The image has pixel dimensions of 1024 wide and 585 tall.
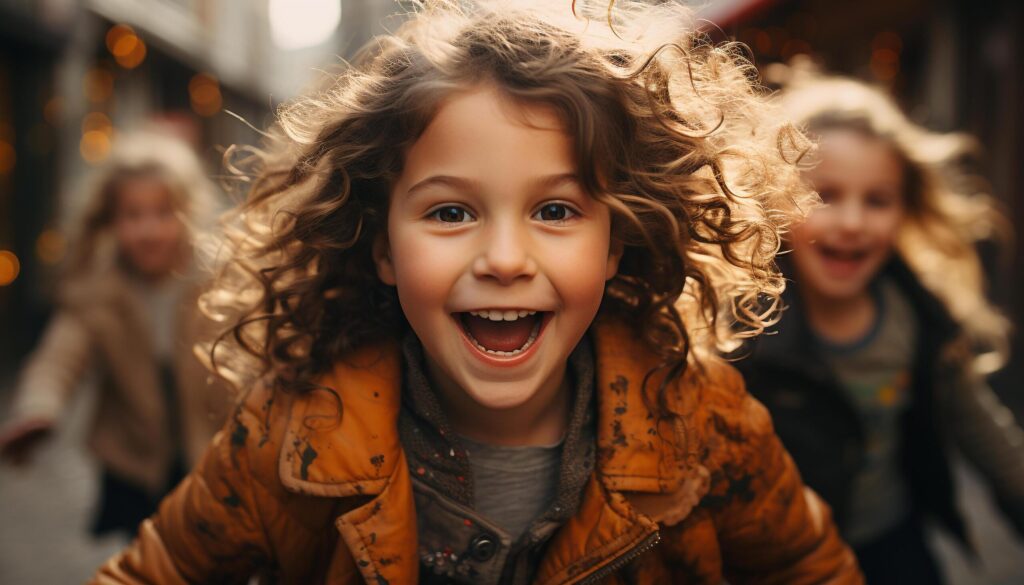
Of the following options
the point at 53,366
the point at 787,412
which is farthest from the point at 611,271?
the point at 53,366

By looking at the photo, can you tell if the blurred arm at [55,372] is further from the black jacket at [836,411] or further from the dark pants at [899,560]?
the dark pants at [899,560]

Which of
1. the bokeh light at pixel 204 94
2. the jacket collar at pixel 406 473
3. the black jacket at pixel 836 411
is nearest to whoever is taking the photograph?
the jacket collar at pixel 406 473

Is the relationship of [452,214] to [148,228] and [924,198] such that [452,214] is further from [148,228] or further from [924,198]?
[148,228]

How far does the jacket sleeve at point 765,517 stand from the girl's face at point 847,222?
1.07 metres

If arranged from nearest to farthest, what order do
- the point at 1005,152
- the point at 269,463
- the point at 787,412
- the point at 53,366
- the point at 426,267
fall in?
the point at 426,267, the point at 269,463, the point at 787,412, the point at 53,366, the point at 1005,152

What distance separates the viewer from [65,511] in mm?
5371

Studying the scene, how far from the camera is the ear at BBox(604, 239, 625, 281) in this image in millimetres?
1957

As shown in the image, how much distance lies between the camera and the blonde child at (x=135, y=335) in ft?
12.0

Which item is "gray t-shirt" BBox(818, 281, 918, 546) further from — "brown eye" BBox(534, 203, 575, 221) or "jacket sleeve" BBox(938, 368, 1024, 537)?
"brown eye" BBox(534, 203, 575, 221)

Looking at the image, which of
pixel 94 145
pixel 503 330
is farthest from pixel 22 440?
pixel 94 145

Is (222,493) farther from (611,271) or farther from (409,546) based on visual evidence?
(611,271)

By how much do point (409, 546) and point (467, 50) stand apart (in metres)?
0.95

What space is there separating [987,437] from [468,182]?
196 cm

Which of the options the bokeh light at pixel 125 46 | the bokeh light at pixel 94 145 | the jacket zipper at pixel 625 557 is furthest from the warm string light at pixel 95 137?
the jacket zipper at pixel 625 557
